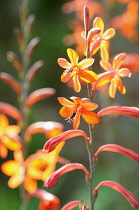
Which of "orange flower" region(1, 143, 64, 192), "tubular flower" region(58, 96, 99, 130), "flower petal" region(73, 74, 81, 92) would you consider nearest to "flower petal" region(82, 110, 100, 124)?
"tubular flower" region(58, 96, 99, 130)

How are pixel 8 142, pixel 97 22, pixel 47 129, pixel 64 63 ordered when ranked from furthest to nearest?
pixel 47 129 < pixel 8 142 < pixel 97 22 < pixel 64 63

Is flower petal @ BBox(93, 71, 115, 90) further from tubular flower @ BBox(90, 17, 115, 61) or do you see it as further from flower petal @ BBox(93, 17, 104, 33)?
flower petal @ BBox(93, 17, 104, 33)

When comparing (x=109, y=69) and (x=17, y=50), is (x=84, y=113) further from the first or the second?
(x=17, y=50)

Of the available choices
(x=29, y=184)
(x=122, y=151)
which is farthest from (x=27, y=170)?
(x=122, y=151)

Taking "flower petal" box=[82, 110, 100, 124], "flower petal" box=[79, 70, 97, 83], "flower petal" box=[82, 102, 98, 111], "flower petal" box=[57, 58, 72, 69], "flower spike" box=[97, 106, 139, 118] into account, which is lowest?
"flower spike" box=[97, 106, 139, 118]

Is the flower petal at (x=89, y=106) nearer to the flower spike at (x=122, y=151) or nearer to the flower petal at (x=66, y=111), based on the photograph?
the flower petal at (x=66, y=111)

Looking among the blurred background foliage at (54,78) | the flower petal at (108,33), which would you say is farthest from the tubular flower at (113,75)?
the blurred background foliage at (54,78)

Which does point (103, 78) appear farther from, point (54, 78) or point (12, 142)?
point (54, 78)

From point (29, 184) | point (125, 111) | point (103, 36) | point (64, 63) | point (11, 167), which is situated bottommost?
point (29, 184)

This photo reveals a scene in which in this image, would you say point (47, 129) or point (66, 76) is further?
point (47, 129)

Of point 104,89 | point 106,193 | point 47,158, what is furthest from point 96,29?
point 106,193
